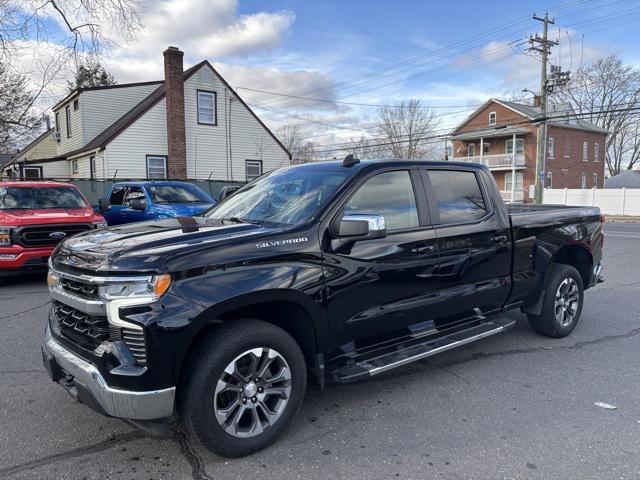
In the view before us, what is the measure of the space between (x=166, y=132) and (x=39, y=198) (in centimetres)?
1355

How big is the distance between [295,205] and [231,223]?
19.9 inches

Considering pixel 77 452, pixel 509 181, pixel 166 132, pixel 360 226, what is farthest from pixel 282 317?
pixel 509 181

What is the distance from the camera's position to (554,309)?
17.0 ft

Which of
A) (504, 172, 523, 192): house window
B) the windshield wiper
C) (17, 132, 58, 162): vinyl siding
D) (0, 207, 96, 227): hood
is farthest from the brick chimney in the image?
(504, 172, 523, 192): house window

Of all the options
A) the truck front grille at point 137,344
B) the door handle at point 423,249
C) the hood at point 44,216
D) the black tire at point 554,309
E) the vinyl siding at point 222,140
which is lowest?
the black tire at point 554,309

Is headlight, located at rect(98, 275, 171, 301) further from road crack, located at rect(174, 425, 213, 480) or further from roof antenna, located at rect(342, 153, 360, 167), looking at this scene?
roof antenna, located at rect(342, 153, 360, 167)

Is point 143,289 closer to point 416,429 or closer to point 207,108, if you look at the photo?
point 416,429

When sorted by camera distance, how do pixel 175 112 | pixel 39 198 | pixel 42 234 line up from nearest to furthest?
pixel 42 234
pixel 39 198
pixel 175 112

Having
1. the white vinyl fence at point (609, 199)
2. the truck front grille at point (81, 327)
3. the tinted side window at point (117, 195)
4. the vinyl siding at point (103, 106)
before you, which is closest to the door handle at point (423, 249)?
the truck front grille at point (81, 327)

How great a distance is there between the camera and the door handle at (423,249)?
3.80 m

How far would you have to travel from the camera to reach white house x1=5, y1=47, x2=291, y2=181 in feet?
68.3

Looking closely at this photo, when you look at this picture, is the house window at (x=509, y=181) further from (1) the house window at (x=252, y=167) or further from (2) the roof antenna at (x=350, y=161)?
(2) the roof antenna at (x=350, y=161)

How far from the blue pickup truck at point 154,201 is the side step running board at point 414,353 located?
7177 mm

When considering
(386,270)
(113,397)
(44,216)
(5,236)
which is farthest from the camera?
(44,216)
